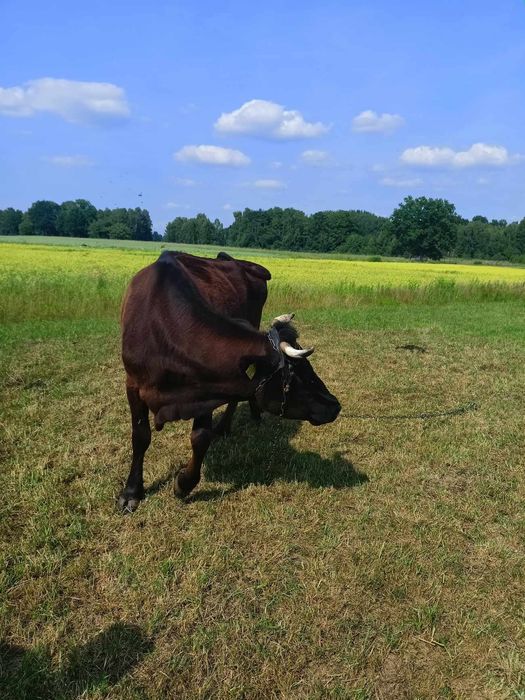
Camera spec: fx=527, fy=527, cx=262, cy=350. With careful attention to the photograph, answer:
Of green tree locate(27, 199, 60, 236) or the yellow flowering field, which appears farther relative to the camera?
→ green tree locate(27, 199, 60, 236)

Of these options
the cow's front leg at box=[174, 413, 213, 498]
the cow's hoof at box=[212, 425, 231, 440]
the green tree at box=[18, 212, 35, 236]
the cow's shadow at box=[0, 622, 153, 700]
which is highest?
the green tree at box=[18, 212, 35, 236]

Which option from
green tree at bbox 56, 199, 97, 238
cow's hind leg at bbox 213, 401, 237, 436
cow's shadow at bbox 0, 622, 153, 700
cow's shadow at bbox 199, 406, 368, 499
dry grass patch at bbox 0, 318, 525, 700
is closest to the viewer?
cow's shadow at bbox 0, 622, 153, 700

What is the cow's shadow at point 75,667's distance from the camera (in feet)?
7.56

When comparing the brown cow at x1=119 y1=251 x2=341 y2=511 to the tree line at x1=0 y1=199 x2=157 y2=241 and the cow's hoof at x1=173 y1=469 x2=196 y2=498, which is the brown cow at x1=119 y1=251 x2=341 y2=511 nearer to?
the cow's hoof at x1=173 y1=469 x2=196 y2=498

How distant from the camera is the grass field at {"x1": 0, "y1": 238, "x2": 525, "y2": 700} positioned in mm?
2504

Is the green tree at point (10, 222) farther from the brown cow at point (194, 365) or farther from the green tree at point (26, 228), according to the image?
the brown cow at point (194, 365)

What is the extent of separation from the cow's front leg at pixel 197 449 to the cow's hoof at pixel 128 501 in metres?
0.33

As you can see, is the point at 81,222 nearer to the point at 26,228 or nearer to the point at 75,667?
the point at 26,228

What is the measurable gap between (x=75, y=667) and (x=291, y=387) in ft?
6.81

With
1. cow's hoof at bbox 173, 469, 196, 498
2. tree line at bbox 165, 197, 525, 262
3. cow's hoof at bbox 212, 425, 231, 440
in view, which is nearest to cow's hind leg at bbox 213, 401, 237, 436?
cow's hoof at bbox 212, 425, 231, 440

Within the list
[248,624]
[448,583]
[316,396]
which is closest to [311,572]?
[248,624]

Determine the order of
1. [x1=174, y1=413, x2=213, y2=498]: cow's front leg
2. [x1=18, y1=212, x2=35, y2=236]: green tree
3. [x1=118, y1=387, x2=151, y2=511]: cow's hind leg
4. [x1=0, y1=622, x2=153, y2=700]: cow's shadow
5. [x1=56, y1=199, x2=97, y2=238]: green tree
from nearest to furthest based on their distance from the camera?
[x1=0, y1=622, x2=153, y2=700]: cow's shadow < [x1=174, y1=413, x2=213, y2=498]: cow's front leg < [x1=118, y1=387, x2=151, y2=511]: cow's hind leg < [x1=56, y1=199, x2=97, y2=238]: green tree < [x1=18, y1=212, x2=35, y2=236]: green tree

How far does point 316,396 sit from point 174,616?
5.62ft

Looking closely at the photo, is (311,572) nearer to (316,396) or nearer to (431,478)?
(316,396)
